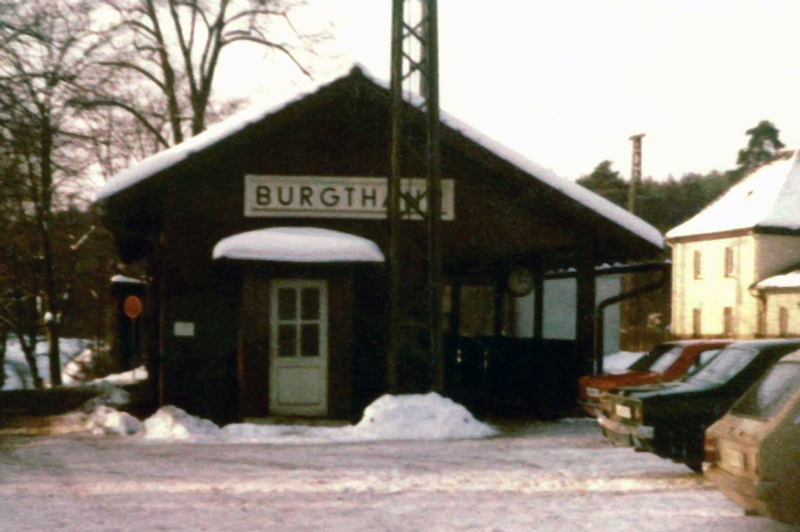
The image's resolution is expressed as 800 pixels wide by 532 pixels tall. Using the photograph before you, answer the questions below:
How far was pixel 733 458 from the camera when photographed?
28.0 ft

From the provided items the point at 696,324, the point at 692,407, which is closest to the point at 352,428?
the point at 692,407

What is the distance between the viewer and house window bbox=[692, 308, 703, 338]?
55.9m

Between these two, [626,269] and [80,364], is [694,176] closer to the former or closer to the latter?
[80,364]

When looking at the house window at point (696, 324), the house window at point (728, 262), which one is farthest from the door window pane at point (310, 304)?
the house window at point (696, 324)

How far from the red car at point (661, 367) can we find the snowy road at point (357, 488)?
2.76 feet

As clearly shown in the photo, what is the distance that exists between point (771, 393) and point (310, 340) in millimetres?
10090

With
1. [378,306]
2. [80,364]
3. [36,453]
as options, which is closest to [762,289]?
[80,364]

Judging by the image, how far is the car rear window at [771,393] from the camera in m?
8.49

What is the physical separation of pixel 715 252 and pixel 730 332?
4333 millimetres

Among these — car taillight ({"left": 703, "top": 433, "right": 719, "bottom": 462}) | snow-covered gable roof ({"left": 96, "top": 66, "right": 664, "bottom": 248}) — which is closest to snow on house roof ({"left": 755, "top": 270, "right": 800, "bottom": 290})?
snow-covered gable roof ({"left": 96, "top": 66, "right": 664, "bottom": 248})

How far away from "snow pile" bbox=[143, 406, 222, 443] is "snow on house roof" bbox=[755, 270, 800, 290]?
34128 mm

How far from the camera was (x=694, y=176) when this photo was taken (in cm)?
8469

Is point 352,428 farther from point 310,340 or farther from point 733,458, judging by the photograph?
point 733,458

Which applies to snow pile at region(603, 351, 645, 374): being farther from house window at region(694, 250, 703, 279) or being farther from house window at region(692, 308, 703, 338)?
house window at region(694, 250, 703, 279)
